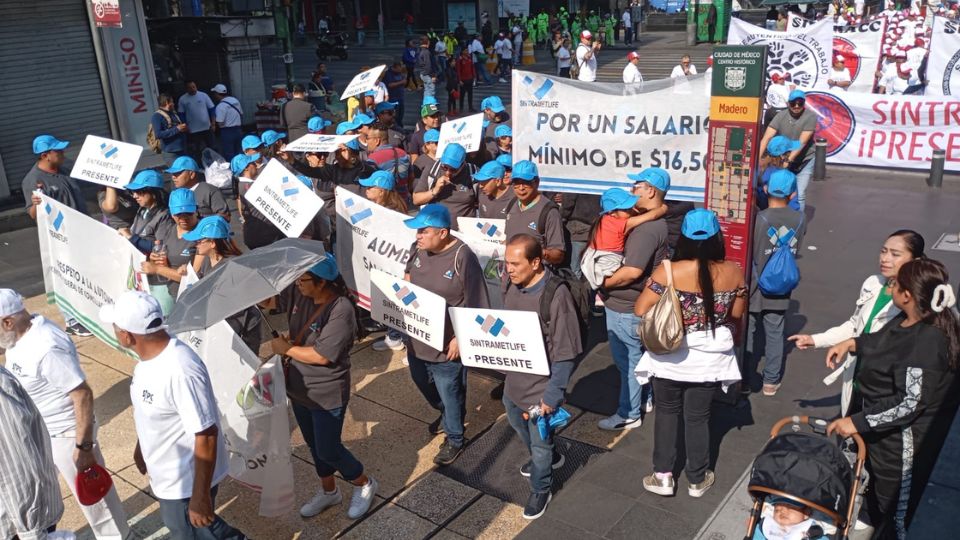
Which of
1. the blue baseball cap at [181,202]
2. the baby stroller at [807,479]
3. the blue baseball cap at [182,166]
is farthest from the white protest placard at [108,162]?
the baby stroller at [807,479]

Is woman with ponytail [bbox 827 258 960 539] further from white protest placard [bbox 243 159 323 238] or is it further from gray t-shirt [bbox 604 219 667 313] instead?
white protest placard [bbox 243 159 323 238]

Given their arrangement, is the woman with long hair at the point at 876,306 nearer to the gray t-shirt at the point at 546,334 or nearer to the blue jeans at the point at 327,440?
the gray t-shirt at the point at 546,334

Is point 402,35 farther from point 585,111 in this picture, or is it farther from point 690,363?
point 690,363

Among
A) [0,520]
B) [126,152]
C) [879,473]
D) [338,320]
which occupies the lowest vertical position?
[879,473]

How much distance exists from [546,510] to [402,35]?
1518 inches

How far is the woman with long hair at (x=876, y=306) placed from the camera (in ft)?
15.3

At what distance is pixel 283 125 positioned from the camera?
46.4ft

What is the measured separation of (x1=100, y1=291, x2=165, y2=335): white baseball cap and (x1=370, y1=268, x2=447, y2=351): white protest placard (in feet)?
6.24

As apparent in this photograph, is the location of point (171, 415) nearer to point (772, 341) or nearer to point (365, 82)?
point (772, 341)

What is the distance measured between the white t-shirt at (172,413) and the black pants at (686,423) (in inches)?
103

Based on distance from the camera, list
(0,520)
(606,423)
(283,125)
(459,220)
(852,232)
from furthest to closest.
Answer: (283,125) → (852,232) → (459,220) → (606,423) → (0,520)

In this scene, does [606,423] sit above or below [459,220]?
below

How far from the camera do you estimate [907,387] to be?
399cm

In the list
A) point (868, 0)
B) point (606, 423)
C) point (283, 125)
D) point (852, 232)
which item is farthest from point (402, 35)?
point (606, 423)
